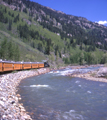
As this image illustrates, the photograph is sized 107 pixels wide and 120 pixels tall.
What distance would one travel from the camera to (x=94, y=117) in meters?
8.78

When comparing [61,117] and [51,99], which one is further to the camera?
[51,99]

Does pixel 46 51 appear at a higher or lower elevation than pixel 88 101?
higher

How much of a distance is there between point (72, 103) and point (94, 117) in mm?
2663

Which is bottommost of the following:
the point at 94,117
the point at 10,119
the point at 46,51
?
the point at 94,117

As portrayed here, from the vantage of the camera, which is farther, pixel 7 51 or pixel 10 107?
pixel 7 51

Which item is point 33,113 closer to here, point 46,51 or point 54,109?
point 54,109

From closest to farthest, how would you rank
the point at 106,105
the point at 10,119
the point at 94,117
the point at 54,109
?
the point at 10,119 < the point at 94,117 < the point at 54,109 < the point at 106,105

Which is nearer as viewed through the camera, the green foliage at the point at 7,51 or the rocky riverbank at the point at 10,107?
the rocky riverbank at the point at 10,107

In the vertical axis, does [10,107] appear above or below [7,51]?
below

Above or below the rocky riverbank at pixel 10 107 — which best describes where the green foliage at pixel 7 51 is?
above

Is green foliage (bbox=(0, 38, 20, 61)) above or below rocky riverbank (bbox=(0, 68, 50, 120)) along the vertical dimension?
above

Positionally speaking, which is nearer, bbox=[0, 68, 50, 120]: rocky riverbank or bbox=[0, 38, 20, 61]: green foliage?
bbox=[0, 68, 50, 120]: rocky riverbank

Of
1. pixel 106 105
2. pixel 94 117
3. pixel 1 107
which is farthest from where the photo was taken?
pixel 106 105

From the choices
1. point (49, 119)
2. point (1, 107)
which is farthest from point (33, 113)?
point (1, 107)
